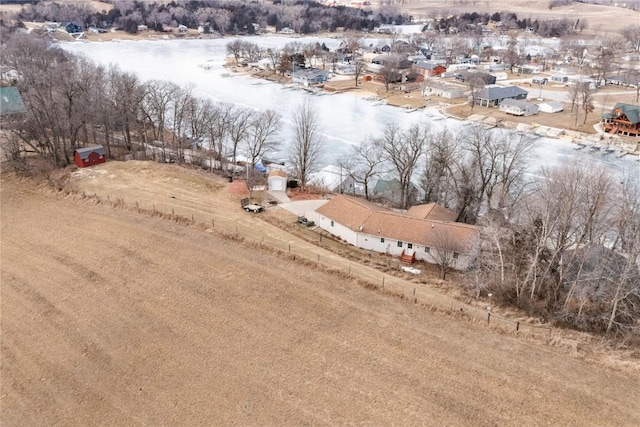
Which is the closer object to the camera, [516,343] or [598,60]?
[516,343]

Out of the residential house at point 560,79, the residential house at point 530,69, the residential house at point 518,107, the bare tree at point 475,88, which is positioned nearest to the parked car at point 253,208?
the residential house at point 518,107

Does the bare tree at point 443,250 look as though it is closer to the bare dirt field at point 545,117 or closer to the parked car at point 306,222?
the parked car at point 306,222

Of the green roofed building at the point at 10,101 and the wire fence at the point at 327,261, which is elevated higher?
the green roofed building at the point at 10,101

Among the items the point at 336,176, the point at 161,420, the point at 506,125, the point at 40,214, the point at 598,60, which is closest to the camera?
the point at 161,420

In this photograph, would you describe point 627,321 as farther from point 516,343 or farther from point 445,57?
point 445,57

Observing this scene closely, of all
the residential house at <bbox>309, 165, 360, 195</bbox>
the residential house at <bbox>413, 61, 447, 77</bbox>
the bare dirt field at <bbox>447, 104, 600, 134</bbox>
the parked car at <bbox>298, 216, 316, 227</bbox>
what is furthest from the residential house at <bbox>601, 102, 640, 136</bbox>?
the parked car at <bbox>298, 216, 316, 227</bbox>

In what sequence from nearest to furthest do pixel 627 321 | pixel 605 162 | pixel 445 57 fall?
pixel 627 321
pixel 605 162
pixel 445 57

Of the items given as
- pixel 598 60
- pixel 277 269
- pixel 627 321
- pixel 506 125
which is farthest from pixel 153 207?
A: pixel 598 60
